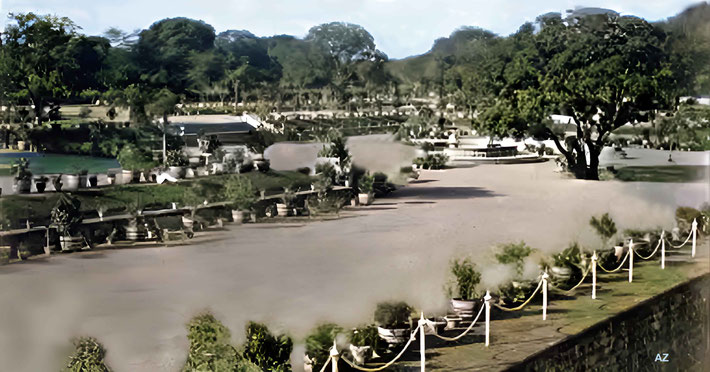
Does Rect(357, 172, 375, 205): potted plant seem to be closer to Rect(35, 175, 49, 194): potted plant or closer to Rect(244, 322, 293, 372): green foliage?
Rect(244, 322, 293, 372): green foliage

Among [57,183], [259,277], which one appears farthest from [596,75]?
[57,183]

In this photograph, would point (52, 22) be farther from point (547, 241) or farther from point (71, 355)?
point (547, 241)

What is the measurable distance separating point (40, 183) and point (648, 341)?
22.0ft

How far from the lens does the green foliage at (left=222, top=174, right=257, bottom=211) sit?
8.52m

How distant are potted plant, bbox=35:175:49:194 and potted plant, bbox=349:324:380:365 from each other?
285 cm

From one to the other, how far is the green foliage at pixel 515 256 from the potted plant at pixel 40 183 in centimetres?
504

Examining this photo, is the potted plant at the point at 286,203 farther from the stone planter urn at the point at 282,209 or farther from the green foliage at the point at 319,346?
the green foliage at the point at 319,346

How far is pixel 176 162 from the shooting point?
8344 millimetres

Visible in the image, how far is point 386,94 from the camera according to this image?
9742 millimetres

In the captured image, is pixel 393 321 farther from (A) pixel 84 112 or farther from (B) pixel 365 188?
(A) pixel 84 112

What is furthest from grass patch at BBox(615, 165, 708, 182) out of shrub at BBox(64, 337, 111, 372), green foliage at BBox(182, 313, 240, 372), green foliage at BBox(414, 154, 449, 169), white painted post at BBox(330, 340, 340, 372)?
shrub at BBox(64, 337, 111, 372)

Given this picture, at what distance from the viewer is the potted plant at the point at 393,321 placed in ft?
26.7

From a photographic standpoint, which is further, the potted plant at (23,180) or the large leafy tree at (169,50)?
the large leafy tree at (169,50)

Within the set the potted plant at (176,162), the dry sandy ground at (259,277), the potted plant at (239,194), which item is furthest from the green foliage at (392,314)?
the potted plant at (176,162)
